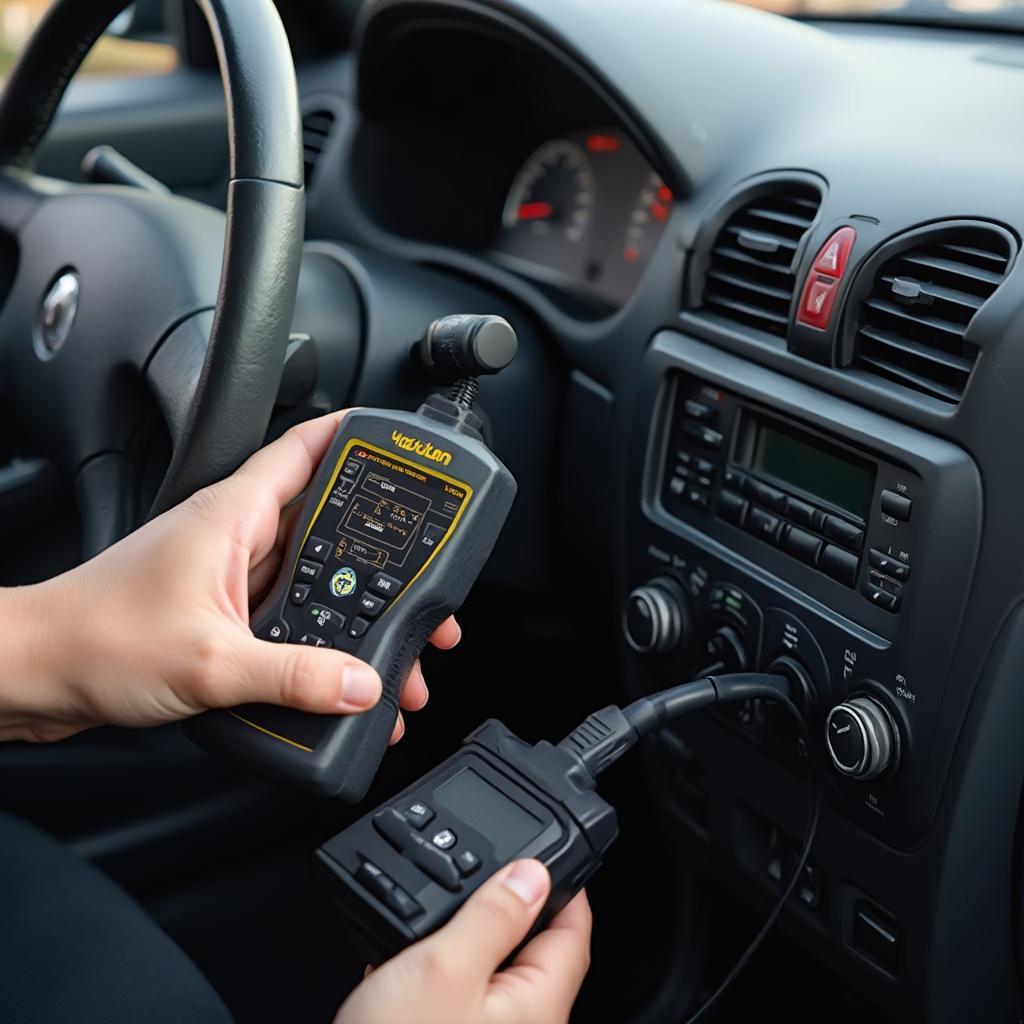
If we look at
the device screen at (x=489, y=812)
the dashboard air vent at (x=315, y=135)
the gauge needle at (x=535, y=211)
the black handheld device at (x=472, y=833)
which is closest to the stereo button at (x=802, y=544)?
the black handheld device at (x=472, y=833)

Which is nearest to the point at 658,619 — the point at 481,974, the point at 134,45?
the point at 481,974

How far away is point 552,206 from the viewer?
5.65 ft

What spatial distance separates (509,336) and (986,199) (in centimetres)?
38

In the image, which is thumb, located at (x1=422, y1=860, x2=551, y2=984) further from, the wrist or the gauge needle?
the gauge needle

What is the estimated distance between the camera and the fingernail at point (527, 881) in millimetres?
733

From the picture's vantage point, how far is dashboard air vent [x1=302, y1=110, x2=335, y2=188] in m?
1.87

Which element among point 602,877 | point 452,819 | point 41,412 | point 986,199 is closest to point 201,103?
point 41,412

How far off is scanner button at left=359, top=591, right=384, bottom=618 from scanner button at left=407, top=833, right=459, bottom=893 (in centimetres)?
16

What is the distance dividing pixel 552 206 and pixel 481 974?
121 centimetres

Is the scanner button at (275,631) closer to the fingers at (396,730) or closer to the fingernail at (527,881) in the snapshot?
the fingers at (396,730)

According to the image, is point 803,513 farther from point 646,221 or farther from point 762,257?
point 646,221

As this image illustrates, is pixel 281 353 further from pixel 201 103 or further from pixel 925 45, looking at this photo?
pixel 201 103

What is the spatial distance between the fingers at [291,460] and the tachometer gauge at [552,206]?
75cm

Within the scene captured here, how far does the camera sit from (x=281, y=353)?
3.12 feet
